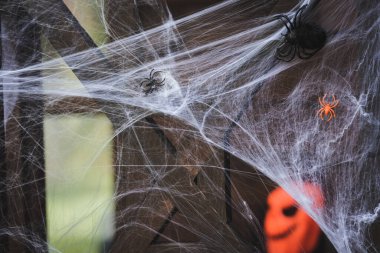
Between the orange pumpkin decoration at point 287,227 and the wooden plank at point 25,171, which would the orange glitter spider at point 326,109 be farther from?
the wooden plank at point 25,171

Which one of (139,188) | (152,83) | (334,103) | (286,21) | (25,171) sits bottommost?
(139,188)

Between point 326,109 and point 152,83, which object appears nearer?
point 326,109

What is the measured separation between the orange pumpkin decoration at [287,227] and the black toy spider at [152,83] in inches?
30.4

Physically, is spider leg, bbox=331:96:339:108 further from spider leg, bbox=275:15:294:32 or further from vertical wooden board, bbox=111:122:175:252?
vertical wooden board, bbox=111:122:175:252

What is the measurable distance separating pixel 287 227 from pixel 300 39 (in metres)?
0.89

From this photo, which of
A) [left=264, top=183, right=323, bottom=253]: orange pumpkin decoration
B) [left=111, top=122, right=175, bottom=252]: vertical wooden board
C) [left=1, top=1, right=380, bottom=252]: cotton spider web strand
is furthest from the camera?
[left=111, top=122, right=175, bottom=252]: vertical wooden board

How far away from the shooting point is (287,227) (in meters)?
1.55

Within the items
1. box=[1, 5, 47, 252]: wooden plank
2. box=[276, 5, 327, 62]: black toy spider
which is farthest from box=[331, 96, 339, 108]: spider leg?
box=[1, 5, 47, 252]: wooden plank

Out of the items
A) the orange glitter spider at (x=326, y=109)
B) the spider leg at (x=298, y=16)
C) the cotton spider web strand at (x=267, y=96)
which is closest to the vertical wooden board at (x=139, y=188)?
the cotton spider web strand at (x=267, y=96)

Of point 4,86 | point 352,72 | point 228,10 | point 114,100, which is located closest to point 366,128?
point 352,72

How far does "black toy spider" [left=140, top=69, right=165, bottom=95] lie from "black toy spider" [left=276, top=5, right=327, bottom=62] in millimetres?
591

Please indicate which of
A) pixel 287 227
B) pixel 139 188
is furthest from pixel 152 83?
pixel 287 227

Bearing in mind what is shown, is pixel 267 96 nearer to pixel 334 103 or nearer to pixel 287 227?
pixel 334 103

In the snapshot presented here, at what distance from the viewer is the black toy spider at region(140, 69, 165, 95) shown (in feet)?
5.32
